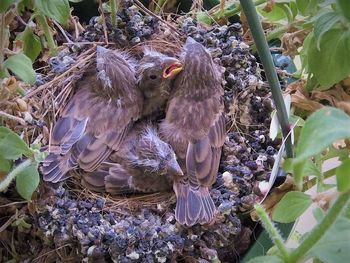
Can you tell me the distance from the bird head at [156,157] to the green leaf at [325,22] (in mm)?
314

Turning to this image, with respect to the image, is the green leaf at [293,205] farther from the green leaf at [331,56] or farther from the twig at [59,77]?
the twig at [59,77]

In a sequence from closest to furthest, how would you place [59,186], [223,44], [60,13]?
[60,13] → [59,186] → [223,44]

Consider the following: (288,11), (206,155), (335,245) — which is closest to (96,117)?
(206,155)

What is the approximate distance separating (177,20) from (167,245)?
43cm

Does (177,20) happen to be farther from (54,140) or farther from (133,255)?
(133,255)

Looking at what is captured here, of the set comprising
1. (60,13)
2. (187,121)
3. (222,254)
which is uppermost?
(60,13)

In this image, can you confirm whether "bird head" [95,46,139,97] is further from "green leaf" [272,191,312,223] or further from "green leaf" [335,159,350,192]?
"green leaf" [335,159,350,192]

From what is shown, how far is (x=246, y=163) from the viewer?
2.69 ft

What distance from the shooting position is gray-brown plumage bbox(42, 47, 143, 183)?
33.2 inches

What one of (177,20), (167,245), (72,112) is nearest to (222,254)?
(167,245)

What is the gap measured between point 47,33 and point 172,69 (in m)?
0.20

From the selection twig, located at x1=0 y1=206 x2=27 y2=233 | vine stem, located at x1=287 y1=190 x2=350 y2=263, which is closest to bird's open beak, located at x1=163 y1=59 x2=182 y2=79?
twig, located at x1=0 y1=206 x2=27 y2=233

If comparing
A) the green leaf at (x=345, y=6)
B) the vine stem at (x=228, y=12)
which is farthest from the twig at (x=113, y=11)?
the green leaf at (x=345, y=6)

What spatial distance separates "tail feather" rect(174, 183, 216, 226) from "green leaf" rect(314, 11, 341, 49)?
0.28 m
